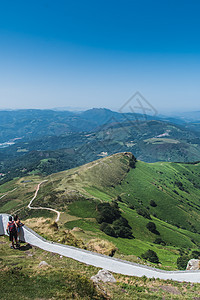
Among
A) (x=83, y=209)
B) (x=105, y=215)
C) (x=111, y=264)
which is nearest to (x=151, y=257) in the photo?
(x=111, y=264)

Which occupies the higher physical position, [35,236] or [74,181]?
[35,236]

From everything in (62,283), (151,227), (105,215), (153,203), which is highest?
(62,283)

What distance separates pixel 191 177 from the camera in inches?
7771

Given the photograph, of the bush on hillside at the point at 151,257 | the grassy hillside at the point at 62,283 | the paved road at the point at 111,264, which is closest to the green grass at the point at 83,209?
the bush on hillside at the point at 151,257

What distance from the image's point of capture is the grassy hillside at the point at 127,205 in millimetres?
43188


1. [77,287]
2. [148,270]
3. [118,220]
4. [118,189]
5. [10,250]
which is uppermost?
[77,287]

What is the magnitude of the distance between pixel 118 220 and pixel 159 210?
61.7 meters

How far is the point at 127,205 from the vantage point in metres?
99.2

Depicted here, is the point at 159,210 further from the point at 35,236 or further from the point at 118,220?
the point at 35,236

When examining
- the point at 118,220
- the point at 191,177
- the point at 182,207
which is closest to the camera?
the point at 118,220

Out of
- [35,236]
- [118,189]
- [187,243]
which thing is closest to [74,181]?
[118,189]

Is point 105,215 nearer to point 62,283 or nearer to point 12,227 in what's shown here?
point 12,227

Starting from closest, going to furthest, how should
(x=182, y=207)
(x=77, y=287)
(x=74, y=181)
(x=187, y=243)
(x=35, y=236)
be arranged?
(x=77, y=287), (x=35, y=236), (x=187, y=243), (x=74, y=181), (x=182, y=207)

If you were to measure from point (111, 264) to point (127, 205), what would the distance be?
258 ft
